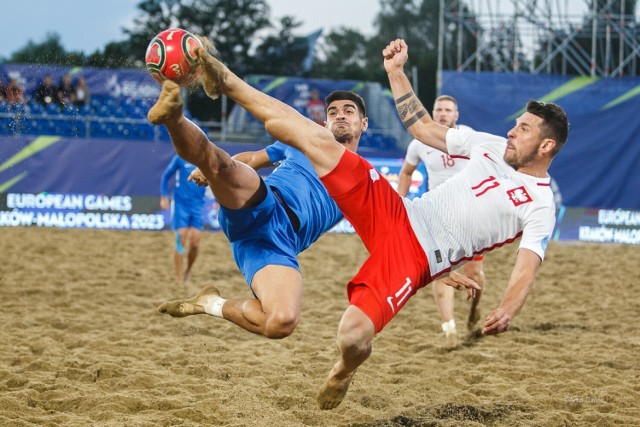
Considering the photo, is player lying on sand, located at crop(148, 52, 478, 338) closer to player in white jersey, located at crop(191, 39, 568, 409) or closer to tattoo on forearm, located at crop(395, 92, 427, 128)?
player in white jersey, located at crop(191, 39, 568, 409)

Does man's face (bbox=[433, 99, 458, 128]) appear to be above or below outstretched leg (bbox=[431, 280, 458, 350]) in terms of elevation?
above

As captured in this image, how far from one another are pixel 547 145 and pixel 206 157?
1967mm

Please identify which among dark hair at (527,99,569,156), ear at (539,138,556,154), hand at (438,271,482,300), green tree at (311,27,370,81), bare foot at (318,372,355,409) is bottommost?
bare foot at (318,372,355,409)

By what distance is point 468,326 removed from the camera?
7363mm

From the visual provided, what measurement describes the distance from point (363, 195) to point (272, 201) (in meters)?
0.57

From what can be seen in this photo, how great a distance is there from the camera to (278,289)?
14.8 feet

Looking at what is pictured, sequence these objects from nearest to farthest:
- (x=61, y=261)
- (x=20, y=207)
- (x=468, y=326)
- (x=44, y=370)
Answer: (x=44, y=370)
(x=468, y=326)
(x=61, y=261)
(x=20, y=207)

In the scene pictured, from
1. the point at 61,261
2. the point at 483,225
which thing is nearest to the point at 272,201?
the point at 483,225

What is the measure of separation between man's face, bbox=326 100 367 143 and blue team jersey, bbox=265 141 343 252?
30 cm

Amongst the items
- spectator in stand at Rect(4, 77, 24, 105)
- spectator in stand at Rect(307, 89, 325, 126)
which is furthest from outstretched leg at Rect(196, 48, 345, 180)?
spectator in stand at Rect(307, 89, 325, 126)

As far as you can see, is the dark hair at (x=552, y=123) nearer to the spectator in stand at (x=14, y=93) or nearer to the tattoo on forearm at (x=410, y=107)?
the tattoo on forearm at (x=410, y=107)

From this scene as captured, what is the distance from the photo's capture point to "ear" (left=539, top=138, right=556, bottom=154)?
179 inches

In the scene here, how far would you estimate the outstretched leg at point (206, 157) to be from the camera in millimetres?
3861

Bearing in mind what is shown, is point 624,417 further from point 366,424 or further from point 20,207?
point 20,207
